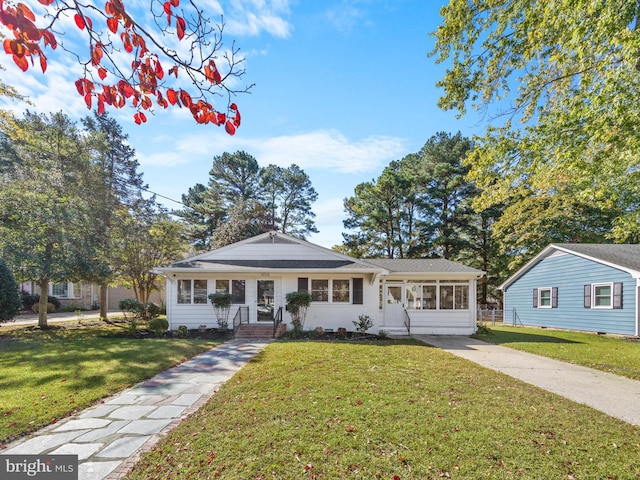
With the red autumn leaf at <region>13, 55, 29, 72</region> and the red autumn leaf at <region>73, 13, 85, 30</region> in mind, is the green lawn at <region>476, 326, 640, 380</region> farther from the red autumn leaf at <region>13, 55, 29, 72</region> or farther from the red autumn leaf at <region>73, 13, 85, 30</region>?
the red autumn leaf at <region>13, 55, 29, 72</region>

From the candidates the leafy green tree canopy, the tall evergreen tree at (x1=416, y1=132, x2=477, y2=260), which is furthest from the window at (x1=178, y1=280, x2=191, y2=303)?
the tall evergreen tree at (x1=416, y1=132, x2=477, y2=260)

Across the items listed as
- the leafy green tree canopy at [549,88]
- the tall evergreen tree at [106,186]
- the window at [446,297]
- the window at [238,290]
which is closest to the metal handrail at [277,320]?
the window at [238,290]

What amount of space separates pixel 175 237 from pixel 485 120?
18.0m

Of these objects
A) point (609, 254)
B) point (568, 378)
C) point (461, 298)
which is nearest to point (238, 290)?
point (461, 298)

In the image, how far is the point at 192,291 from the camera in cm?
1306

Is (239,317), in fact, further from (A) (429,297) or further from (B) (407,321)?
(A) (429,297)

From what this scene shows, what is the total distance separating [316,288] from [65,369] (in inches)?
326

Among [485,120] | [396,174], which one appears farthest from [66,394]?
[396,174]

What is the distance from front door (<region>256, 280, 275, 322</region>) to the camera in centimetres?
1302

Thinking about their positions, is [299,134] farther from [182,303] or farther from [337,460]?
[337,460]

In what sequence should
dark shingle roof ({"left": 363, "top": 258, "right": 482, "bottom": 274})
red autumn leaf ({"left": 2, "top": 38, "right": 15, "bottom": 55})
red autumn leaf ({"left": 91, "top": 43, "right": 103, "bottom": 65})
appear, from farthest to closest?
dark shingle roof ({"left": 363, "top": 258, "right": 482, "bottom": 274}), red autumn leaf ({"left": 91, "top": 43, "right": 103, "bottom": 65}), red autumn leaf ({"left": 2, "top": 38, "right": 15, "bottom": 55})

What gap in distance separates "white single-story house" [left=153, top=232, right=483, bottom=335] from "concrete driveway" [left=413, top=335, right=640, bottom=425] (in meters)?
3.13

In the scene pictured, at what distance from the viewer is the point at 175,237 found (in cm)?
1986

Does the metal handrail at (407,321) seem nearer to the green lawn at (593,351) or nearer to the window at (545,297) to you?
the green lawn at (593,351)
